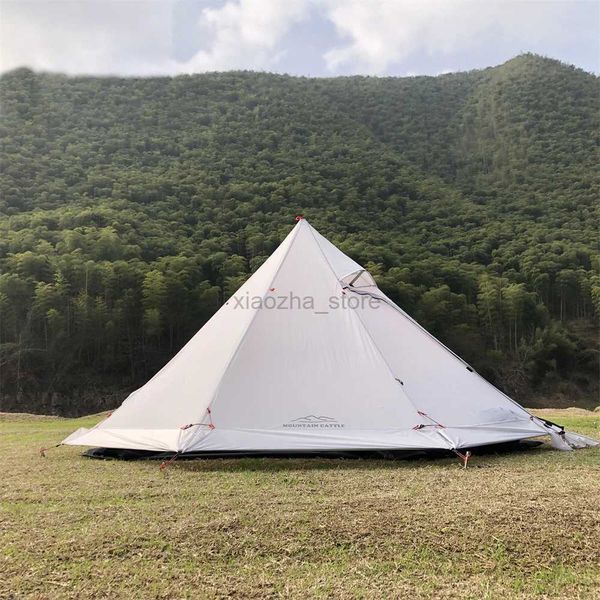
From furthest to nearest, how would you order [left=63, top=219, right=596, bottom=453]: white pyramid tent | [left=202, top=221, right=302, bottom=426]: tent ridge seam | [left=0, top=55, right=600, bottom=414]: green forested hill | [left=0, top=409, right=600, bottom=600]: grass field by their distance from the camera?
[left=0, top=55, right=600, bottom=414]: green forested hill, [left=202, top=221, right=302, bottom=426]: tent ridge seam, [left=63, top=219, right=596, bottom=453]: white pyramid tent, [left=0, top=409, right=600, bottom=600]: grass field

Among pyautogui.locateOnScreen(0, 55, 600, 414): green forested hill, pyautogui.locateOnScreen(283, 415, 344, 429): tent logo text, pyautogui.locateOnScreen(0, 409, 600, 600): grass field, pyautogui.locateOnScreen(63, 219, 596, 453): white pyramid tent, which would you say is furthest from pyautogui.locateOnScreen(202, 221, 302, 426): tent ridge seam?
pyautogui.locateOnScreen(0, 55, 600, 414): green forested hill

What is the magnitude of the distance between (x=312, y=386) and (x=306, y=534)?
2.51m

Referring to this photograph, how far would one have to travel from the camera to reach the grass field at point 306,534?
9.00 ft

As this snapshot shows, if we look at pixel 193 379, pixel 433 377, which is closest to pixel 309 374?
pixel 193 379

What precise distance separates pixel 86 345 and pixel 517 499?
22212 mm

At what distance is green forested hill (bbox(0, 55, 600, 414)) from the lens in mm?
23766

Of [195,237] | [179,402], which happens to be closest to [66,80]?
[195,237]

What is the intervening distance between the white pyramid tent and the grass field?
582 mm

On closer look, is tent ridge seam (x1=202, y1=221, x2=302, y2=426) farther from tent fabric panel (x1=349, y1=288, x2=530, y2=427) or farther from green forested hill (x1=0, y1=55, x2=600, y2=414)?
green forested hill (x1=0, y1=55, x2=600, y2=414)

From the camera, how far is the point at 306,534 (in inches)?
128

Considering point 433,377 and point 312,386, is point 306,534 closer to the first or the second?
point 312,386

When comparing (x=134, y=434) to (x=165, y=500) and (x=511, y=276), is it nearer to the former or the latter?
(x=165, y=500)

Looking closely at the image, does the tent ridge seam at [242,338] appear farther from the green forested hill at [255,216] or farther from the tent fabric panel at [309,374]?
the green forested hill at [255,216]

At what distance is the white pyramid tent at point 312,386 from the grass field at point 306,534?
0.58 metres
